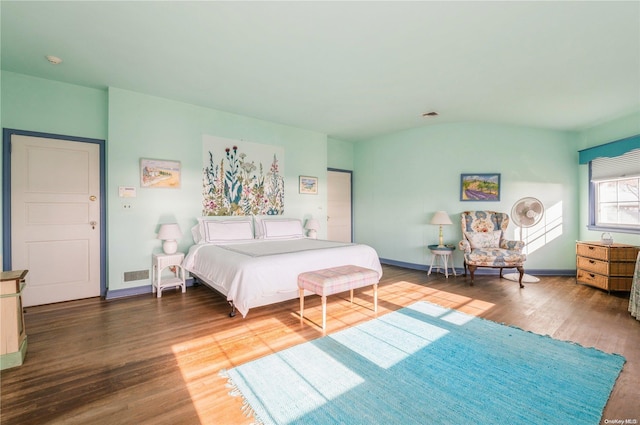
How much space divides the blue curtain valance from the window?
123 millimetres

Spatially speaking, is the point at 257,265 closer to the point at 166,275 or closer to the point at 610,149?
the point at 166,275

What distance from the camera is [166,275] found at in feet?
13.5

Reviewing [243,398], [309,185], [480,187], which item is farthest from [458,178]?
[243,398]

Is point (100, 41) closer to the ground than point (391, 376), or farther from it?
farther from it

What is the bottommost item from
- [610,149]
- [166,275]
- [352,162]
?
[166,275]

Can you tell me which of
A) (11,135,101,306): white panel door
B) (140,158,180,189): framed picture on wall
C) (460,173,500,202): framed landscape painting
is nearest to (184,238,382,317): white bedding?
(140,158,180,189): framed picture on wall

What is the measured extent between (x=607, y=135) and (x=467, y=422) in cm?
548

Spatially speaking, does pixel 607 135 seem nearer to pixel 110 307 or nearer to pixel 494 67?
pixel 494 67

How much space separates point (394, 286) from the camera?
4355 mm

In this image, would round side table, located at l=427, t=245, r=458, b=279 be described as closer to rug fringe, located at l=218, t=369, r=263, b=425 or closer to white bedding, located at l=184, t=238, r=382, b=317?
white bedding, located at l=184, t=238, r=382, b=317

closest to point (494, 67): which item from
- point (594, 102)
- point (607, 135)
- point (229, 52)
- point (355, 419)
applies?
point (594, 102)

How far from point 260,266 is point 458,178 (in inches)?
170

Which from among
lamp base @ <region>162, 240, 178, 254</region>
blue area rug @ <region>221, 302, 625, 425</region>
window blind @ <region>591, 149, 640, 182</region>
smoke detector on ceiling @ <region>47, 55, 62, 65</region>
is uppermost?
smoke detector on ceiling @ <region>47, 55, 62, 65</region>

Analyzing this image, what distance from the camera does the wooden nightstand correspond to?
3.78 metres
